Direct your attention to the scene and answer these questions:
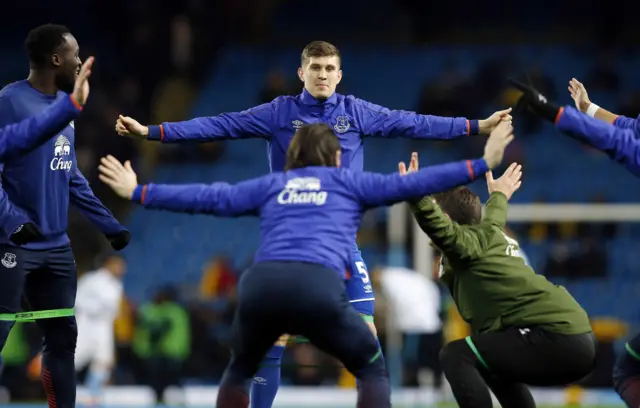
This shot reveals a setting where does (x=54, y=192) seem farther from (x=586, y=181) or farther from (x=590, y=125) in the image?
(x=586, y=181)

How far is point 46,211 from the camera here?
332 inches

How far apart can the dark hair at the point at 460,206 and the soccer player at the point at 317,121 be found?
0.64 m

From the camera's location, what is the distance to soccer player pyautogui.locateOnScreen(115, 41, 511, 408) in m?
8.95

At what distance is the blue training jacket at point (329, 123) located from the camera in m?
9.05

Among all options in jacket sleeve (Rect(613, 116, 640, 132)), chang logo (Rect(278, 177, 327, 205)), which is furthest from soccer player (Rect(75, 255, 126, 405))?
chang logo (Rect(278, 177, 327, 205))

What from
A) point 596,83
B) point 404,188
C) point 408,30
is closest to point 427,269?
point 596,83

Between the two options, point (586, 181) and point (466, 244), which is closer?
point (466, 244)

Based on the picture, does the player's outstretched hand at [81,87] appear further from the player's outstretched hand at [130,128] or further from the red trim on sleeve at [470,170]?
the red trim on sleeve at [470,170]

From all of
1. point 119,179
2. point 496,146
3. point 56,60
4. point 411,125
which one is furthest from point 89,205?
point 496,146

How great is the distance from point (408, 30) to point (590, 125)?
17.9 m

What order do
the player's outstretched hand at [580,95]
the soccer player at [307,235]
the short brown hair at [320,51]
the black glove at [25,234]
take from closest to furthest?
the soccer player at [307,235], the black glove at [25,234], the short brown hair at [320,51], the player's outstretched hand at [580,95]

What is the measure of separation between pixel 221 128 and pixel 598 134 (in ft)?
9.10

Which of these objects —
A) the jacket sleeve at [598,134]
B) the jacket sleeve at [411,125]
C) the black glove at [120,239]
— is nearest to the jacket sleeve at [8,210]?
the black glove at [120,239]

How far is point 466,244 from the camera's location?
8.12m
